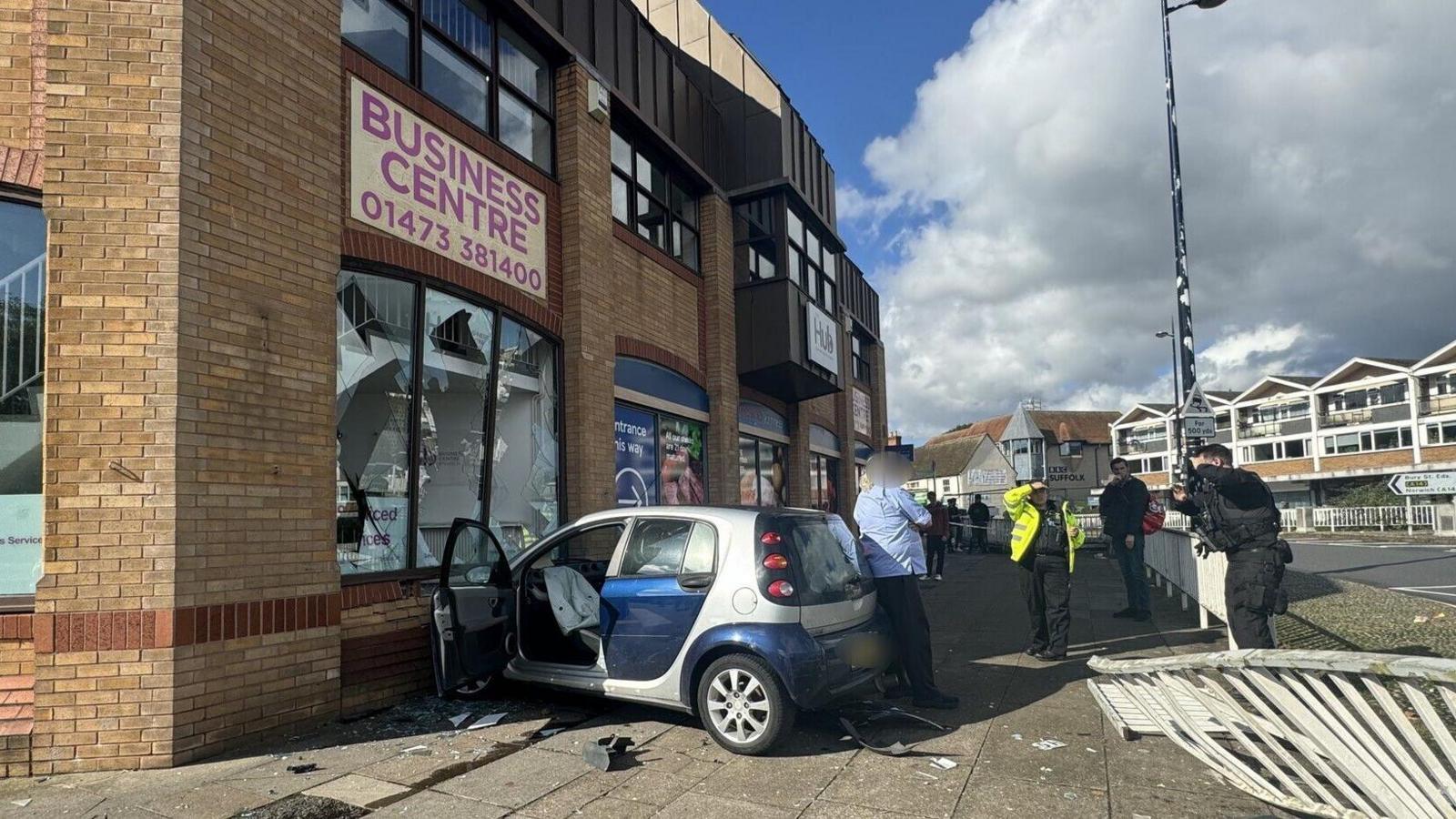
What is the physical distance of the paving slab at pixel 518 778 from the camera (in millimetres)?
4409

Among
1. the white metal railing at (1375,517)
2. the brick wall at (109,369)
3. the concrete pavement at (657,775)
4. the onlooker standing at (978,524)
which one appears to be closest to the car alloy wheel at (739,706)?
the concrete pavement at (657,775)

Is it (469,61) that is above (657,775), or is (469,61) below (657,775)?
above

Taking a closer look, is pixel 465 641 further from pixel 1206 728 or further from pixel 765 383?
pixel 765 383

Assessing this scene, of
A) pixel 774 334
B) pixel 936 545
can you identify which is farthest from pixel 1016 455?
pixel 774 334

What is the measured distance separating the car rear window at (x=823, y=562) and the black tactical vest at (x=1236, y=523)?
255cm

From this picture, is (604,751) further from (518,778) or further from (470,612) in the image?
(470,612)

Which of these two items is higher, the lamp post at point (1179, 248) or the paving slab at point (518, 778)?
the lamp post at point (1179, 248)

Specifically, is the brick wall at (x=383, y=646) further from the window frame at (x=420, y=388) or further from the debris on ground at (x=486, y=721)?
the debris on ground at (x=486, y=721)

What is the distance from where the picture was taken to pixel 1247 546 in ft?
19.8

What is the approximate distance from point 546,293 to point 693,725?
497 centimetres

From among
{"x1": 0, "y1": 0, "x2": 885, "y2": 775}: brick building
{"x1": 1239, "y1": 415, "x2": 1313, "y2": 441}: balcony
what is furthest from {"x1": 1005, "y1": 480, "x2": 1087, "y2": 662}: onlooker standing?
{"x1": 1239, "y1": 415, "x2": 1313, "y2": 441}: balcony

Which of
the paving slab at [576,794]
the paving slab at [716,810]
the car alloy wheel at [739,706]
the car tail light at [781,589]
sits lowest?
the paving slab at [716,810]

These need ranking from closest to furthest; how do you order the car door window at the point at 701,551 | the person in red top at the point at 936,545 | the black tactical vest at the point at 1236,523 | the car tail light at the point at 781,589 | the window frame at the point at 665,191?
1. the car tail light at the point at 781,589
2. the car door window at the point at 701,551
3. the black tactical vest at the point at 1236,523
4. the window frame at the point at 665,191
5. the person in red top at the point at 936,545

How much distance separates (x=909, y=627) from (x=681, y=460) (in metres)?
5.98
